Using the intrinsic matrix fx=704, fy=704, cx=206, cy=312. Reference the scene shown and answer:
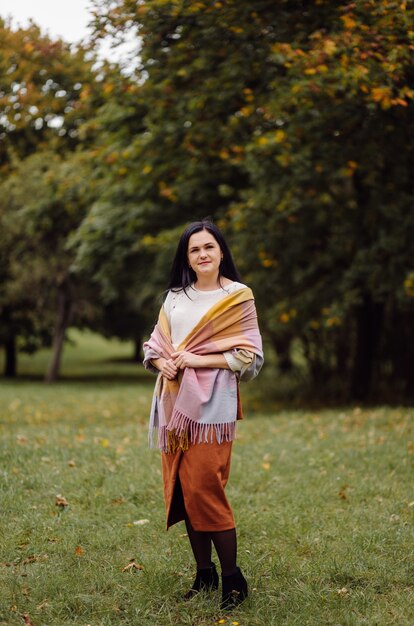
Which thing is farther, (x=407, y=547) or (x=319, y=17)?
(x=319, y=17)

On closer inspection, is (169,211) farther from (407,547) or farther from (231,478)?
(407,547)

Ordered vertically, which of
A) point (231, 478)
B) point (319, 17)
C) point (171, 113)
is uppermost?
point (319, 17)

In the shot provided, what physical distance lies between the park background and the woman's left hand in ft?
2.06

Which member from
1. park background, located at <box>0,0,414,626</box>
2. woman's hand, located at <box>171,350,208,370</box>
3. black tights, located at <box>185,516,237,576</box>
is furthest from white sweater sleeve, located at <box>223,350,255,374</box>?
black tights, located at <box>185,516,237,576</box>

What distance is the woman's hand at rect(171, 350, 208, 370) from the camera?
3.69 m

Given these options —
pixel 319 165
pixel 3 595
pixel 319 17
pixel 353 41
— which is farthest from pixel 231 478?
pixel 319 165

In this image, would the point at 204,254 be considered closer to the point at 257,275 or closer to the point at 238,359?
the point at 238,359

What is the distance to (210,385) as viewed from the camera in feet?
12.2

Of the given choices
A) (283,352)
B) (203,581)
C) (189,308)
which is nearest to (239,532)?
(203,581)

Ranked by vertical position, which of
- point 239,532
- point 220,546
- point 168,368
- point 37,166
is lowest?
point 239,532

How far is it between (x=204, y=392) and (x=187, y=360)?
0.62 feet

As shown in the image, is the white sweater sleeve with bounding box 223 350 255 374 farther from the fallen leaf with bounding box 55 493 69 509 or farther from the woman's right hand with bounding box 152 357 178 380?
the fallen leaf with bounding box 55 493 69 509

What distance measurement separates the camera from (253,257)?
12406mm

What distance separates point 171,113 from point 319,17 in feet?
8.60
